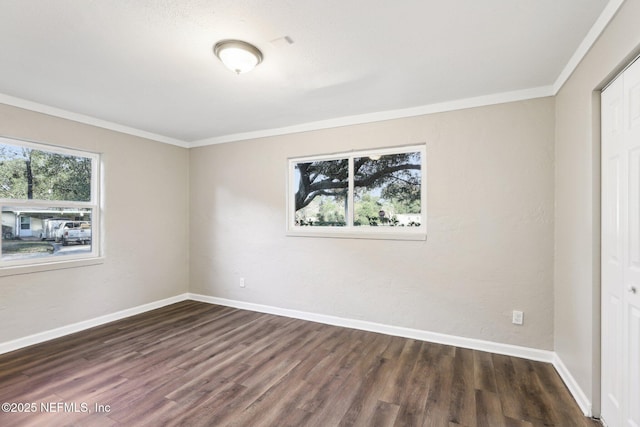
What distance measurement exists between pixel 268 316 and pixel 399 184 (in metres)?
2.36

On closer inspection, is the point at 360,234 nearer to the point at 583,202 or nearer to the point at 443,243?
the point at 443,243

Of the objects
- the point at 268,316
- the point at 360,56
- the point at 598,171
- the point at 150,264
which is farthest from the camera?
the point at 150,264

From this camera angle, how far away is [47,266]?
10.4ft

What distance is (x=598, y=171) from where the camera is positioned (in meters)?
1.90

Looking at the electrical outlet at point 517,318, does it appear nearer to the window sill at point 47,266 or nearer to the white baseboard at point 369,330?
the white baseboard at point 369,330

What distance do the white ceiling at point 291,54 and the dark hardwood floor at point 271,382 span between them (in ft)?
8.02

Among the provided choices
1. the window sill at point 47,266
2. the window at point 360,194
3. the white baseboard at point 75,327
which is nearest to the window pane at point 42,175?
the window sill at point 47,266

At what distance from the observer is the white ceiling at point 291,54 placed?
1692 mm

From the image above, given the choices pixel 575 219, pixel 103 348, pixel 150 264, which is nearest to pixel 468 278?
pixel 575 219

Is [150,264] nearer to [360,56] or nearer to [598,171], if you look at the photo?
[360,56]

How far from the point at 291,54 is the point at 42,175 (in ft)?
10.1

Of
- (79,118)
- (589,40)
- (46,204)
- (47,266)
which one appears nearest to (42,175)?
(46,204)

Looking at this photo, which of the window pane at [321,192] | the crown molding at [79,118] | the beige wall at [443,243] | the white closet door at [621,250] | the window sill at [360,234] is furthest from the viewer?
the window pane at [321,192]

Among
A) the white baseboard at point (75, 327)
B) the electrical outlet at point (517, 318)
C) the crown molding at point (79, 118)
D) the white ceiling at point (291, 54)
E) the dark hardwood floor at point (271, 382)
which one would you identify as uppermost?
the white ceiling at point (291, 54)
